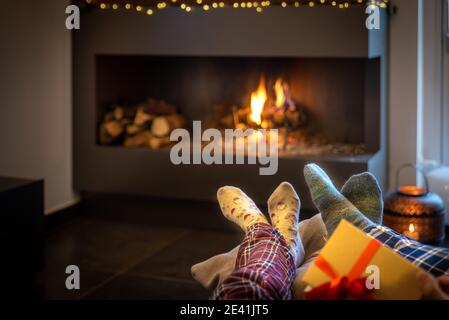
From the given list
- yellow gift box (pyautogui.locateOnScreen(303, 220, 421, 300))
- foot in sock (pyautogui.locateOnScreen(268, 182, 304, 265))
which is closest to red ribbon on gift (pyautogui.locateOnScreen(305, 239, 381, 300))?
yellow gift box (pyautogui.locateOnScreen(303, 220, 421, 300))

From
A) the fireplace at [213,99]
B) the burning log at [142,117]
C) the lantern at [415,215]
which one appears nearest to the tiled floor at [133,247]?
the fireplace at [213,99]

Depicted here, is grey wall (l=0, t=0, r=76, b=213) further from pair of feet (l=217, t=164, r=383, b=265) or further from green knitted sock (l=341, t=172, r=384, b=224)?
green knitted sock (l=341, t=172, r=384, b=224)

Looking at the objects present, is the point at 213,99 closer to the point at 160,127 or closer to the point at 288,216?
the point at 160,127

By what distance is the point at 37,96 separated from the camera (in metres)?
3.03

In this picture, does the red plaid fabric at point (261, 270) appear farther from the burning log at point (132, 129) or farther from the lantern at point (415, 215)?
the burning log at point (132, 129)

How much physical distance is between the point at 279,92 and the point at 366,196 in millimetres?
1817

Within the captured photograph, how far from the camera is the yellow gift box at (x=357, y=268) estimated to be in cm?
102

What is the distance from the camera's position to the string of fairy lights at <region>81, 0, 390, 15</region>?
9.32 feet

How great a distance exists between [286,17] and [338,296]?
207 centimetres

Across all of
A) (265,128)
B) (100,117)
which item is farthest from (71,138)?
(265,128)

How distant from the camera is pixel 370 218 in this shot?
1480 millimetres

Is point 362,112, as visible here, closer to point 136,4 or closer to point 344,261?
point 136,4

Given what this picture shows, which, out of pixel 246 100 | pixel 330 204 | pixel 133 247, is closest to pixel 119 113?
pixel 246 100

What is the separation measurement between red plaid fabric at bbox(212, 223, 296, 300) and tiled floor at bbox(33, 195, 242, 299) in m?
1.10
